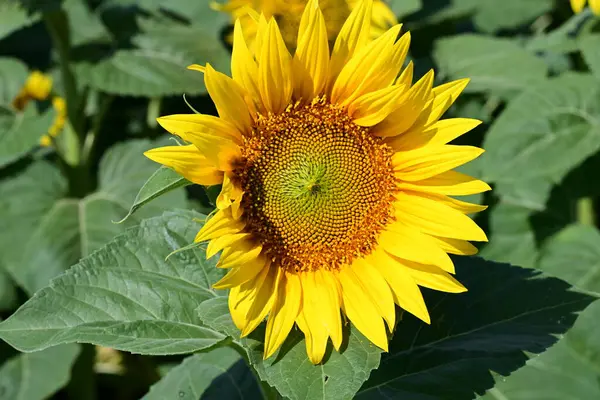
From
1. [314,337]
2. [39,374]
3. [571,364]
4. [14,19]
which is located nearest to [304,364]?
[314,337]

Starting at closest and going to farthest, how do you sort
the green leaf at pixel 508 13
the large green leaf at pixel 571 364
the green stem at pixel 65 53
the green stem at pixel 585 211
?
the large green leaf at pixel 571 364
the green stem at pixel 65 53
the green stem at pixel 585 211
the green leaf at pixel 508 13

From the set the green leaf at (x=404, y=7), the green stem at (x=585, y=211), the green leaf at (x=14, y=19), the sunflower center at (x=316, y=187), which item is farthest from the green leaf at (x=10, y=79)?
the green stem at (x=585, y=211)

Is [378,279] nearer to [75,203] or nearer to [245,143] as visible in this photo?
[245,143]

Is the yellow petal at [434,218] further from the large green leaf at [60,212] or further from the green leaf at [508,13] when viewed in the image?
the green leaf at [508,13]

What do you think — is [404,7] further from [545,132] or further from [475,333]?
[475,333]

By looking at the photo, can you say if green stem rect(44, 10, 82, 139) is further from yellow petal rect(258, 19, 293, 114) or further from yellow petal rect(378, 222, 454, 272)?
yellow petal rect(378, 222, 454, 272)

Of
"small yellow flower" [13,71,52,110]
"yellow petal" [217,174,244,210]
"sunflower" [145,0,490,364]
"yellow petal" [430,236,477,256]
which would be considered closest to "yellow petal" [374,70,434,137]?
"sunflower" [145,0,490,364]
